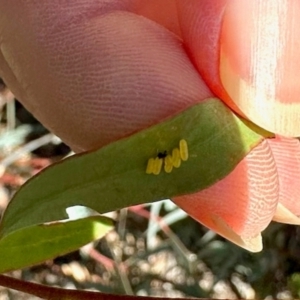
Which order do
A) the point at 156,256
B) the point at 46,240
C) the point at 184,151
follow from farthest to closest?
the point at 156,256, the point at 46,240, the point at 184,151

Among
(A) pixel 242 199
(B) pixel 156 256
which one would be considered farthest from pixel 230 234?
(B) pixel 156 256

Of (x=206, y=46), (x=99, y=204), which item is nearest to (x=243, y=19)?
(x=206, y=46)

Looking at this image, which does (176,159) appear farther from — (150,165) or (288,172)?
(288,172)

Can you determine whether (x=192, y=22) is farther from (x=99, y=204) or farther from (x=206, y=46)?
(x=99, y=204)

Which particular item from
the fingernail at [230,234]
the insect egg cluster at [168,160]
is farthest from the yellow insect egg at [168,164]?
the fingernail at [230,234]

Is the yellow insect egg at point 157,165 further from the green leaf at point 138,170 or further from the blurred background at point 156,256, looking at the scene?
the blurred background at point 156,256

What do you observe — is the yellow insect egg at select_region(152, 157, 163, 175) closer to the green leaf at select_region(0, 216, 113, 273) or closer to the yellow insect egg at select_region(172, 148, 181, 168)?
the yellow insect egg at select_region(172, 148, 181, 168)

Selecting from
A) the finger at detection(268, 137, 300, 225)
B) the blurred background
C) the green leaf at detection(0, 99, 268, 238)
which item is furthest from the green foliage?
the blurred background

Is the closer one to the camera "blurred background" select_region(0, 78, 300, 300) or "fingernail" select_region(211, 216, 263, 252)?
"fingernail" select_region(211, 216, 263, 252)
